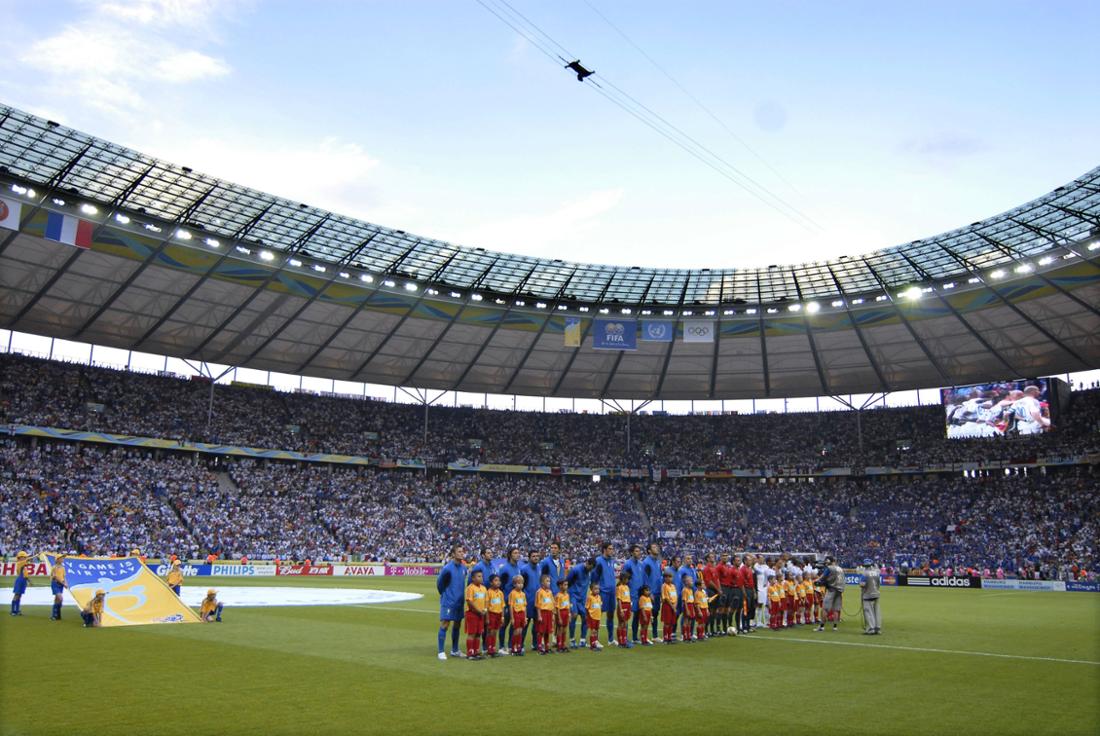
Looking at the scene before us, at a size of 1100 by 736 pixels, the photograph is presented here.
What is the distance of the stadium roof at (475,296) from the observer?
3822cm

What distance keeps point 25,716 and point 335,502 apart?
48740 mm

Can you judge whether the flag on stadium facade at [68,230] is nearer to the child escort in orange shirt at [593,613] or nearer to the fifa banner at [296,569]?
the fifa banner at [296,569]

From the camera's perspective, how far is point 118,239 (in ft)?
130

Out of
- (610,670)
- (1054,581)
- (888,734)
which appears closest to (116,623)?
(610,670)

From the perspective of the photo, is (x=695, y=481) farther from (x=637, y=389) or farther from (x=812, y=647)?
(x=812, y=647)

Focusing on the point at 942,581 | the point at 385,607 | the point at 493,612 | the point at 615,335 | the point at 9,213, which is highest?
the point at 9,213

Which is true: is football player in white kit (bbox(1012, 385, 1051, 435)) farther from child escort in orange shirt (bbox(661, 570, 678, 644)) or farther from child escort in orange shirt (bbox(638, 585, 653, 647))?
child escort in orange shirt (bbox(638, 585, 653, 647))

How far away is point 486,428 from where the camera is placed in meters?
67.2

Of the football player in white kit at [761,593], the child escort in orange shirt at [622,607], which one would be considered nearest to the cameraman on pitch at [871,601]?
the football player in white kit at [761,593]

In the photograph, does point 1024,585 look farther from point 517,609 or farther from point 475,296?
point 517,609

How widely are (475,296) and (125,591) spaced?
109 feet

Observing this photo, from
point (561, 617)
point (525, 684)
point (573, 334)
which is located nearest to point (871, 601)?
point (561, 617)

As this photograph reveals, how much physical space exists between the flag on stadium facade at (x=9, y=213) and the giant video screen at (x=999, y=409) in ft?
184

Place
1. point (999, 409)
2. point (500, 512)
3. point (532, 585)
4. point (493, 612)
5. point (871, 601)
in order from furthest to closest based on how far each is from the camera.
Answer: point (500, 512), point (999, 409), point (871, 601), point (532, 585), point (493, 612)
